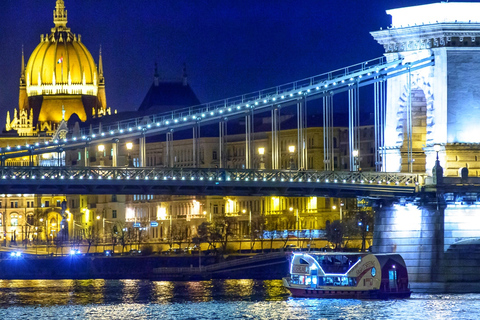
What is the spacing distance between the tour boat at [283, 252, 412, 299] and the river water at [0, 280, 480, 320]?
104 cm

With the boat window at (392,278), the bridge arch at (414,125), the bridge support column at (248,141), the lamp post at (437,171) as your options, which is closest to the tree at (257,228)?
the bridge support column at (248,141)

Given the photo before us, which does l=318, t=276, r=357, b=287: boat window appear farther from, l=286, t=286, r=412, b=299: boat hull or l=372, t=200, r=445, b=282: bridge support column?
l=372, t=200, r=445, b=282: bridge support column

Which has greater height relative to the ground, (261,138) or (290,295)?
(261,138)

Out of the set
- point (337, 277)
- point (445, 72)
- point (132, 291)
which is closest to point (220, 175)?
point (337, 277)

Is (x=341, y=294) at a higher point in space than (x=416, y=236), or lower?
lower

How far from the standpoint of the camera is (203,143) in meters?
182

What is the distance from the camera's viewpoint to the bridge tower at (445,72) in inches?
3775

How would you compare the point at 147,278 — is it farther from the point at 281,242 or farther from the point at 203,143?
the point at 203,143

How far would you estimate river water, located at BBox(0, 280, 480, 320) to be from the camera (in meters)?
89.8

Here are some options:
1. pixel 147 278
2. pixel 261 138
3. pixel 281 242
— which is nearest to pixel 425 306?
pixel 147 278

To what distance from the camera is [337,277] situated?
9850 cm

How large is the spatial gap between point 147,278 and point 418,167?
39910mm

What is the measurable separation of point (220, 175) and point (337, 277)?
865 cm

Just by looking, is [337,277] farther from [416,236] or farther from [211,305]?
[211,305]
